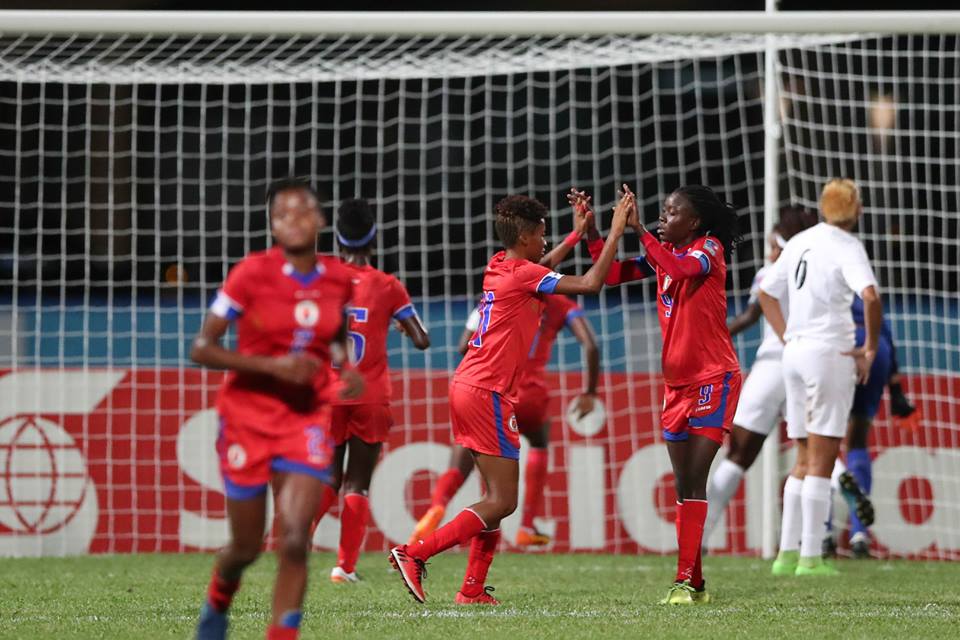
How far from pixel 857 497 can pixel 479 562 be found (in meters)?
3.78

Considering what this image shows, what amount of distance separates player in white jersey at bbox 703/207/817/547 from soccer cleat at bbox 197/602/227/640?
17.0ft

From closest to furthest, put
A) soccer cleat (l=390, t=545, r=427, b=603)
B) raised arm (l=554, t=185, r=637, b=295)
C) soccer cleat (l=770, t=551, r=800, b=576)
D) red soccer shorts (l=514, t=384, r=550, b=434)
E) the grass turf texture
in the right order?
the grass turf texture < raised arm (l=554, t=185, r=637, b=295) < soccer cleat (l=390, t=545, r=427, b=603) < soccer cleat (l=770, t=551, r=800, b=576) < red soccer shorts (l=514, t=384, r=550, b=434)

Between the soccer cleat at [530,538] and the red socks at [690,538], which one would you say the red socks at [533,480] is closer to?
the soccer cleat at [530,538]

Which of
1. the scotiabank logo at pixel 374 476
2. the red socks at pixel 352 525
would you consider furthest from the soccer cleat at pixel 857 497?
the red socks at pixel 352 525

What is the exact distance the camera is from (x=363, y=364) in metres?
8.17

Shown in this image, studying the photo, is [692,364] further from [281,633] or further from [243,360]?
[281,633]

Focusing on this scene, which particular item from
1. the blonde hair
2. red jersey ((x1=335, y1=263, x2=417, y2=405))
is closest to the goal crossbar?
the blonde hair

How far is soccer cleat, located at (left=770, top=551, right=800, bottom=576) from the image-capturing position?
8688 mm

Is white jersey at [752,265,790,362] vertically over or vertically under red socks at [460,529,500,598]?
over

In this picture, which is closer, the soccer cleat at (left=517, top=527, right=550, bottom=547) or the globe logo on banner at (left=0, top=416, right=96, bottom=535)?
the soccer cleat at (left=517, top=527, right=550, bottom=547)

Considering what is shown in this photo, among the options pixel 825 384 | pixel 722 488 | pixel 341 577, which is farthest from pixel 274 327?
pixel 722 488

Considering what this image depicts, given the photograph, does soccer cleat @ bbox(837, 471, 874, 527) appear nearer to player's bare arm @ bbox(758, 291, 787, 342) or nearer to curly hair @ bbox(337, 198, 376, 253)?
player's bare arm @ bbox(758, 291, 787, 342)

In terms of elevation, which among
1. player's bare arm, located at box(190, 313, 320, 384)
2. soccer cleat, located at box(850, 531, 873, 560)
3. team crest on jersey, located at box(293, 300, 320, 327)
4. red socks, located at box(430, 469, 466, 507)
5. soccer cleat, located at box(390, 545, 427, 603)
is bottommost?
soccer cleat, located at box(850, 531, 873, 560)

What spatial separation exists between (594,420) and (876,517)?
2.25 m
